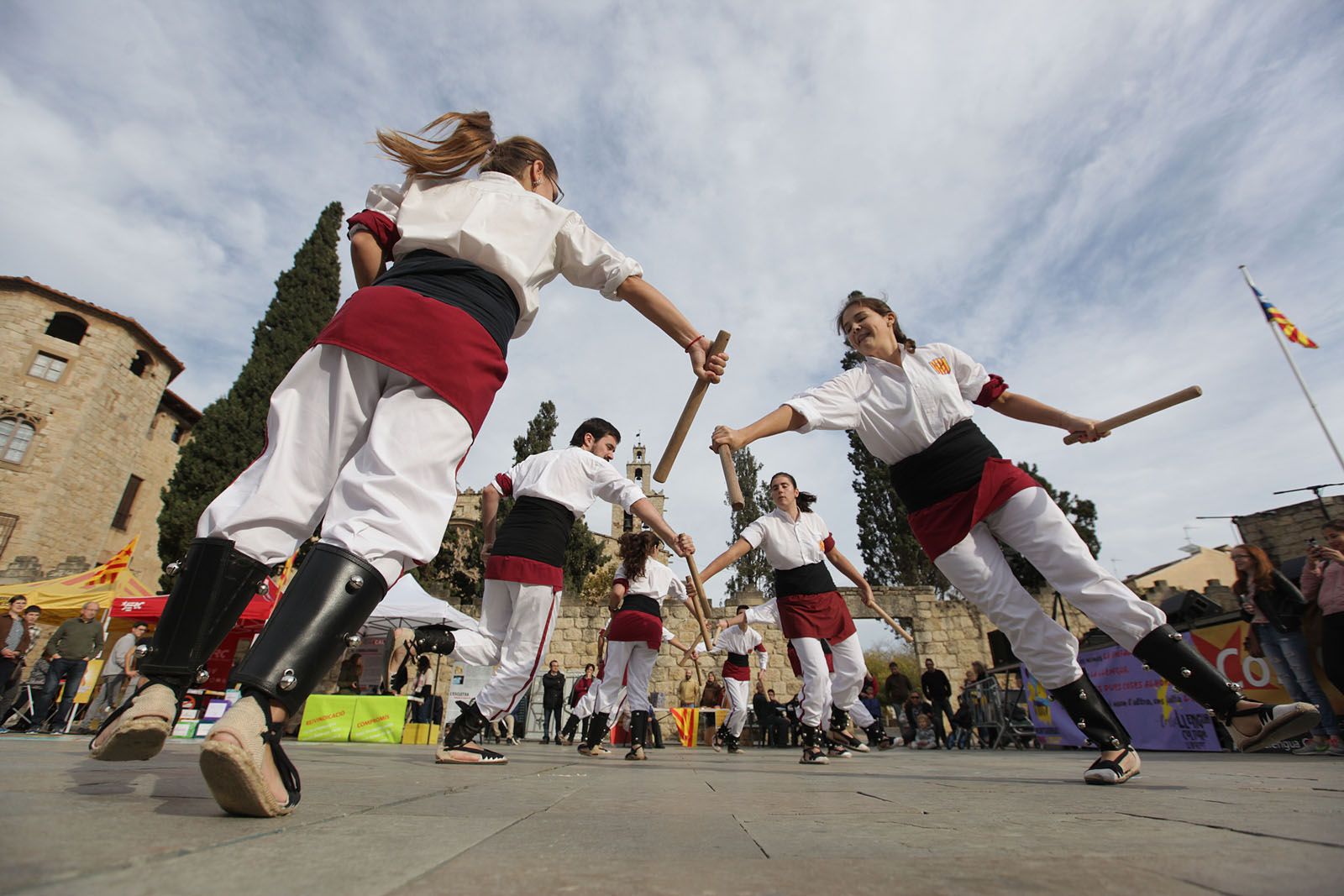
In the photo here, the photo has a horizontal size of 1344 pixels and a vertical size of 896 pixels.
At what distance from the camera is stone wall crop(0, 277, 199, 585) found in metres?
19.5

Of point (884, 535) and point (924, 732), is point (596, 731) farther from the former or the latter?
point (884, 535)

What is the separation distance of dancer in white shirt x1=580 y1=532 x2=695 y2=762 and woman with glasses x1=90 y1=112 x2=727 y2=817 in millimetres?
3872

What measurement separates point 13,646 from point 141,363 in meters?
19.2

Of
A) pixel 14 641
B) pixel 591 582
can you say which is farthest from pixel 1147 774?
pixel 591 582

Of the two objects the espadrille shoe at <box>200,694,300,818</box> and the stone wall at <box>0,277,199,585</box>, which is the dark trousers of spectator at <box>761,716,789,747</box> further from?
the stone wall at <box>0,277,199,585</box>

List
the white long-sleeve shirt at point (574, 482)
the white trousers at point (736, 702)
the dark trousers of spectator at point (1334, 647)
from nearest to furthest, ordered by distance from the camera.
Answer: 1. the white long-sleeve shirt at point (574, 482)
2. the dark trousers of spectator at point (1334, 647)
3. the white trousers at point (736, 702)

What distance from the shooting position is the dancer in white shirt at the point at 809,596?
196 inches

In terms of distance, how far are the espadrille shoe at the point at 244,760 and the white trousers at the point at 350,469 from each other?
34 cm

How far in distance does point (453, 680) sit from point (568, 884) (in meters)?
12.3

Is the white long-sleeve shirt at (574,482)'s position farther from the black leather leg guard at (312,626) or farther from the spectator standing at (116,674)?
the spectator standing at (116,674)

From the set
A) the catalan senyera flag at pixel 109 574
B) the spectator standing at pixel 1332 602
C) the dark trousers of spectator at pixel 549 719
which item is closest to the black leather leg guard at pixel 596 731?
the spectator standing at pixel 1332 602

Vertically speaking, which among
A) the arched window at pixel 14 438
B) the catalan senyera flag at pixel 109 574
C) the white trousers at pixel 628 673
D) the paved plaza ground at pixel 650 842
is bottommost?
the paved plaza ground at pixel 650 842

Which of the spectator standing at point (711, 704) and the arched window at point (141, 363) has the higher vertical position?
the arched window at point (141, 363)

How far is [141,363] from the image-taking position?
23438 mm
